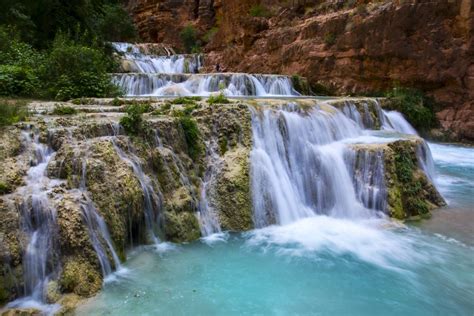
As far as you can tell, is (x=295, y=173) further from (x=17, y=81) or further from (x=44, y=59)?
(x=44, y=59)

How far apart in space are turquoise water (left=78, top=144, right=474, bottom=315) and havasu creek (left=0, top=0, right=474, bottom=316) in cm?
2

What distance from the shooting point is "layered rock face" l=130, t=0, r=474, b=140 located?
46.4ft

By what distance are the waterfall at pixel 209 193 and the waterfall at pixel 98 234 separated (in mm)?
1672

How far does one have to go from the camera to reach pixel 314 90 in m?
16.3

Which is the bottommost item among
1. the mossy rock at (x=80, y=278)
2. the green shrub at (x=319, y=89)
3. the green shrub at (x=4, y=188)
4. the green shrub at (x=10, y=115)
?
the mossy rock at (x=80, y=278)

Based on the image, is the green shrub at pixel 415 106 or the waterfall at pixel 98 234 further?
the green shrub at pixel 415 106

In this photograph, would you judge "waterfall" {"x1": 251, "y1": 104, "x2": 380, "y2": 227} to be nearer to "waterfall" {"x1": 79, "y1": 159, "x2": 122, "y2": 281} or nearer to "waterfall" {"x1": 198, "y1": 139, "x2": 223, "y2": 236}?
"waterfall" {"x1": 198, "y1": 139, "x2": 223, "y2": 236}

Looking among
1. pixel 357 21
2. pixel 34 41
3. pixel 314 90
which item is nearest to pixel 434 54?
pixel 357 21

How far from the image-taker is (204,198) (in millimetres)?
6824

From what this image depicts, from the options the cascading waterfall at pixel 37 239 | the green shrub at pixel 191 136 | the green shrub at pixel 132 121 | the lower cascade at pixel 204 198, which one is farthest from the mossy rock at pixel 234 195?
the cascading waterfall at pixel 37 239

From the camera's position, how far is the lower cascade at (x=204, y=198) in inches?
182

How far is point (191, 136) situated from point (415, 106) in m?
10.2

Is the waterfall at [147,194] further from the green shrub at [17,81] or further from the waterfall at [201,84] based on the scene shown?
the waterfall at [201,84]

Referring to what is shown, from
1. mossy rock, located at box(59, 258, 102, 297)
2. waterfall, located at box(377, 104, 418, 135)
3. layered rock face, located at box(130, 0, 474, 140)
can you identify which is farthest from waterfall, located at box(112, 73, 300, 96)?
mossy rock, located at box(59, 258, 102, 297)
